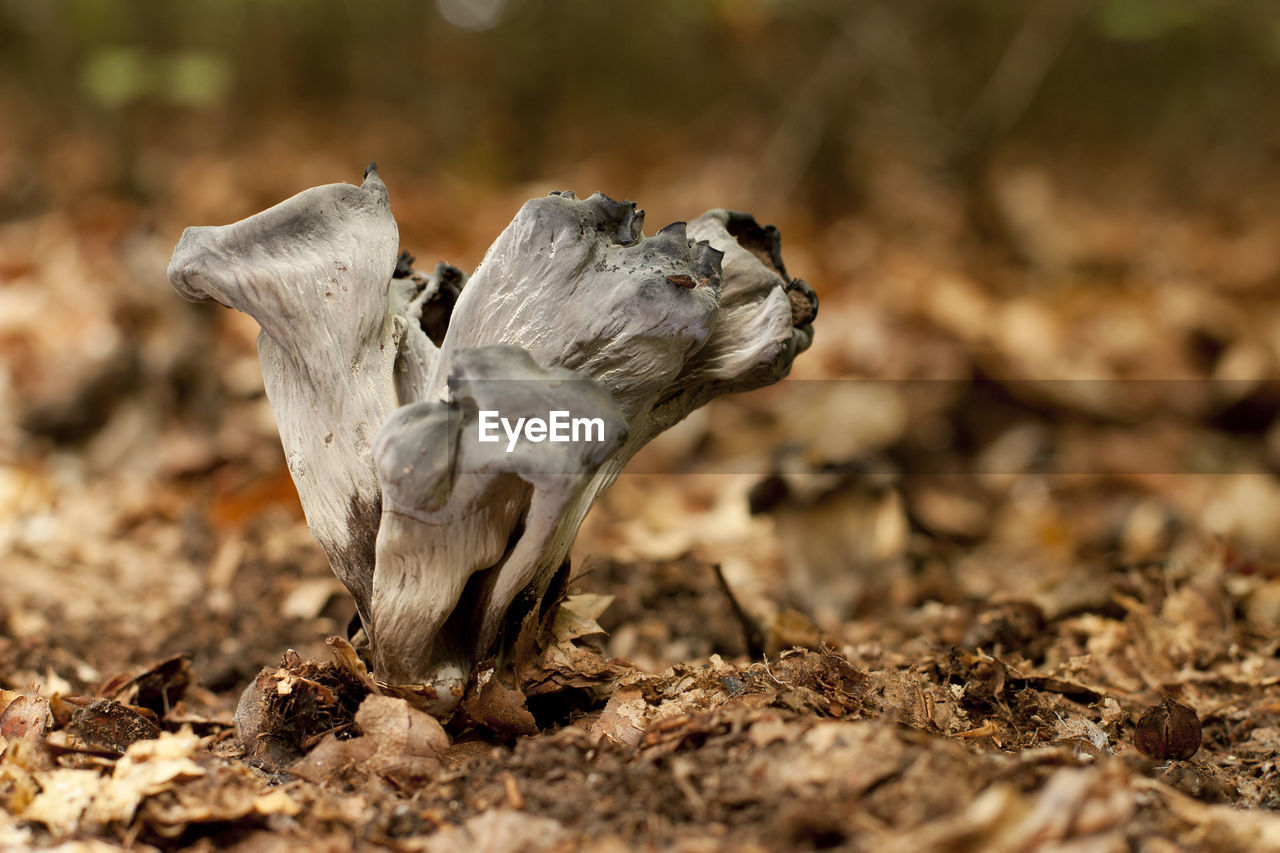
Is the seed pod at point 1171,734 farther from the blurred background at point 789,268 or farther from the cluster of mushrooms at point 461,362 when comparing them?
the cluster of mushrooms at point 461,362

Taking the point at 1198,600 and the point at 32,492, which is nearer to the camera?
the point at 1198,600

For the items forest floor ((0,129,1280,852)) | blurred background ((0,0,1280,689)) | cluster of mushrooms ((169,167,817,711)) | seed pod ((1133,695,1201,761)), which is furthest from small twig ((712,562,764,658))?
seed pod ((1133,695,1201,761))

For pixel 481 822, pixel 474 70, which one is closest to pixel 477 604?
pixel 481 822

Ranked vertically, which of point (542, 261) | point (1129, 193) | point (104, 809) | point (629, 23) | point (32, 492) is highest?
point (629, 23)

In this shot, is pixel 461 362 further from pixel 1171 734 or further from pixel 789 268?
pixel 789 268

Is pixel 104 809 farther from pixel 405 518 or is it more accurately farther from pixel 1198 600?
pixel 1198 600

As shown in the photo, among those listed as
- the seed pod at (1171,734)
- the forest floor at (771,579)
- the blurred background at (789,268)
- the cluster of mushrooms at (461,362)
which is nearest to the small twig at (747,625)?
the forest floor at (771,579)
